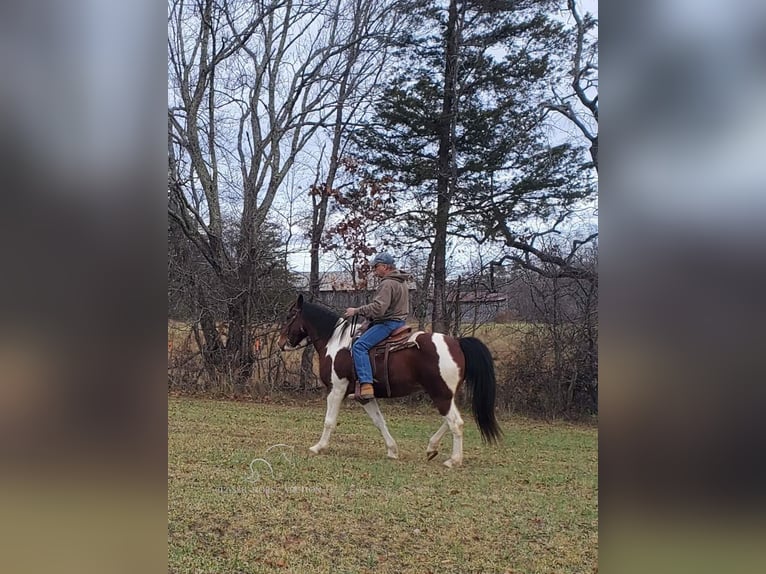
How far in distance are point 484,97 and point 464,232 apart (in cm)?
104

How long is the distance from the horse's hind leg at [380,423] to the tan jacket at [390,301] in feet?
2.14

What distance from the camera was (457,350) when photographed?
434cm

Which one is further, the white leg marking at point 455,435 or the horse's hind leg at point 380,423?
the horse's hind leg at point 380,423

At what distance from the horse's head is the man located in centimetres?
49

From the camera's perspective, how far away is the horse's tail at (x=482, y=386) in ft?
13.6

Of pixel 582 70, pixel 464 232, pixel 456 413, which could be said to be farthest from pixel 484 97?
pixel 456 413

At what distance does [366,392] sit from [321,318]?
691 millimetres
